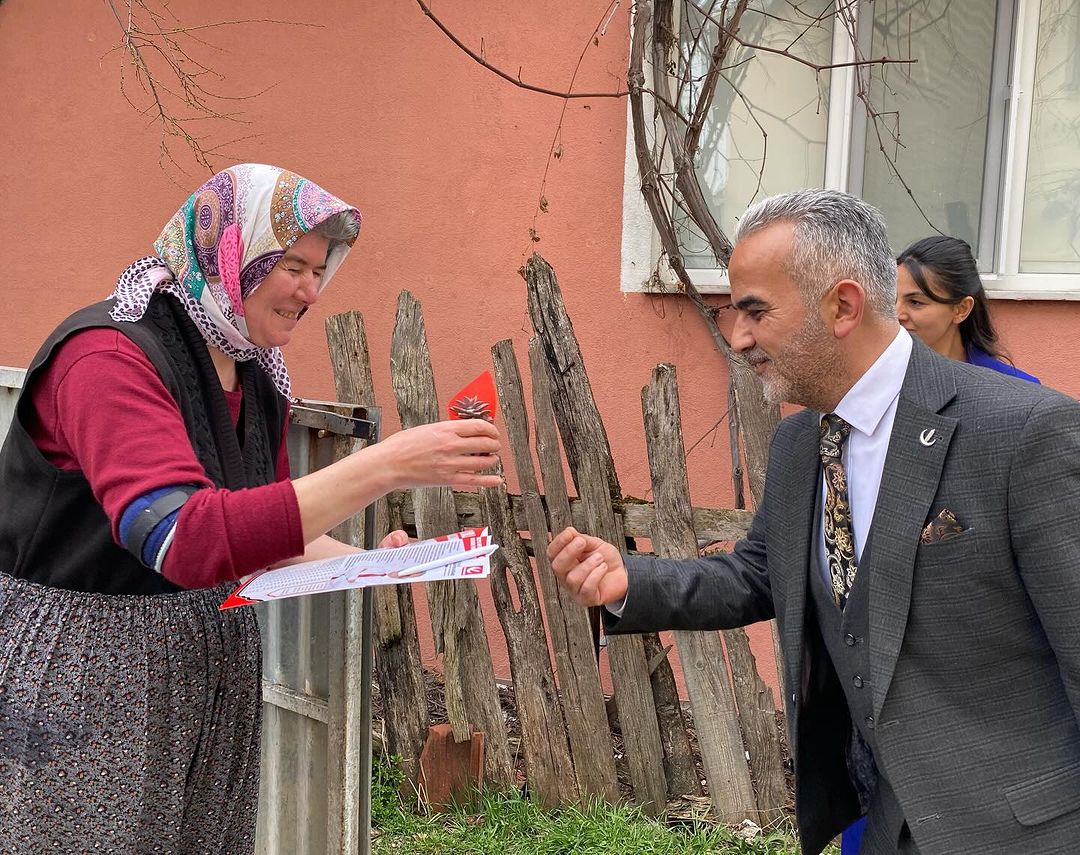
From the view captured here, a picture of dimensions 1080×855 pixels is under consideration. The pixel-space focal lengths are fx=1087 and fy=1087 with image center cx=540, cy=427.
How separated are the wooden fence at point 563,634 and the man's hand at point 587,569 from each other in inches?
57.2

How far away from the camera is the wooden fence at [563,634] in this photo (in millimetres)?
3762

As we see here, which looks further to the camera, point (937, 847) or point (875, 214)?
point (875, 214)

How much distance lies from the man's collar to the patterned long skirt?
1323mm

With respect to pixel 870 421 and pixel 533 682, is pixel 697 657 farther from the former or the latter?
pixel 870 421

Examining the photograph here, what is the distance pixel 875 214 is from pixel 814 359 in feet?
1.02

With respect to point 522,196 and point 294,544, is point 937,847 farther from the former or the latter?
point 522,196

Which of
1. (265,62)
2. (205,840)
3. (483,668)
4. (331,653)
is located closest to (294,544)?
(205,840)

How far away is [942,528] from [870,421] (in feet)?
0.92

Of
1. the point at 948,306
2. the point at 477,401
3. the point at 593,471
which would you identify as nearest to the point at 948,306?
the point at 948,306

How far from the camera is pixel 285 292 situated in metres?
2.20

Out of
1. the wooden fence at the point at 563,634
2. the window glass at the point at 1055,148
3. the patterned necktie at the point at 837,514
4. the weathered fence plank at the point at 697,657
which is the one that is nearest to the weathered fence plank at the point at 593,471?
the wooden fence at the point at 563,634

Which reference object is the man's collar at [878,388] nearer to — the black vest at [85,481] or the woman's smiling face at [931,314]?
the black vest at [85,481]

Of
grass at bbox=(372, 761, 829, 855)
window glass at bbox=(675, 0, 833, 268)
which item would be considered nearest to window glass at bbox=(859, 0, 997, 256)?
window glass at bbox=(675, 0, 833, 268)

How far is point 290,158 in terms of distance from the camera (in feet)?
17.8
